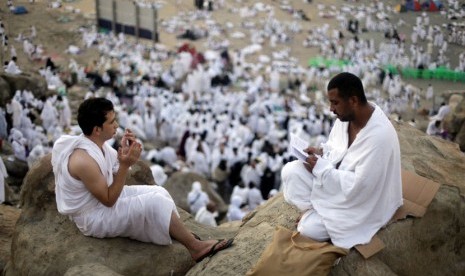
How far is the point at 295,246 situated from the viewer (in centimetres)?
290

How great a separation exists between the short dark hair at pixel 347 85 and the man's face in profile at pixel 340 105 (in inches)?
0.8

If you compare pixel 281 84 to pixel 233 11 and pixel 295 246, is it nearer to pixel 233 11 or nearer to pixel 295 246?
pixel 233 11

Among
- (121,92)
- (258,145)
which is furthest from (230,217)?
(121,92)

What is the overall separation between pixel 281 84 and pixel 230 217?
1122 centimetres

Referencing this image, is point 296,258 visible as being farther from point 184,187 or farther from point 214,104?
point 214,104

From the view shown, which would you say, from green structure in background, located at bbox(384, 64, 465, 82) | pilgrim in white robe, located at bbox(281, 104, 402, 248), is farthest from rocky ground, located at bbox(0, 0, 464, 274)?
pilgrim in white robe, located at bbox(281, 104, 402, 248)

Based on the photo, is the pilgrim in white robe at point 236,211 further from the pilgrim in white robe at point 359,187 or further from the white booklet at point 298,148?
the pilgrim in white robe at point 359,187

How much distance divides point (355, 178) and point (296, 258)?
1.81ft

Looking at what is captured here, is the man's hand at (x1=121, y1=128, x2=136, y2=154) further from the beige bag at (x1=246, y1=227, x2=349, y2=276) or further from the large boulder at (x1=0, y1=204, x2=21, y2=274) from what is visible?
the large boulder at (x1=0, y1=204, x2=21, y2=274)

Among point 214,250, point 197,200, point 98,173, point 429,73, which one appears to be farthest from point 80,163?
point 429,73

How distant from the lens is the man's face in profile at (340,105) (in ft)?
9.90

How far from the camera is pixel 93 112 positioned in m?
3.12

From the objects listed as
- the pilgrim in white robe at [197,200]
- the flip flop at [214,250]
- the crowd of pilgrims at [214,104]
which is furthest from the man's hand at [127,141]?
the pilgrim in white robe at [197,200]

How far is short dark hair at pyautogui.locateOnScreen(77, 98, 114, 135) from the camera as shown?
310cm
